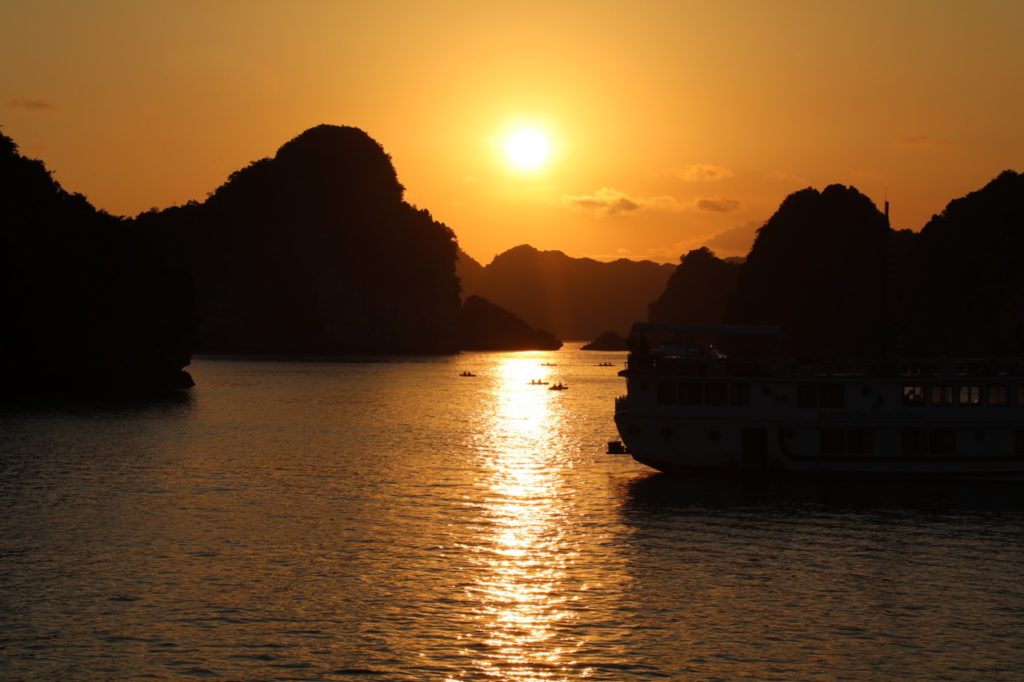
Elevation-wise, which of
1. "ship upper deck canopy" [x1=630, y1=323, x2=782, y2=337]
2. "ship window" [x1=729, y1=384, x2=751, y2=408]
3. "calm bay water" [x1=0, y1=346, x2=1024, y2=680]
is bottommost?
"calm bay water" [x1=0, y1=346, x2=1024, y2=680]

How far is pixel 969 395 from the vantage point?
2201 inches

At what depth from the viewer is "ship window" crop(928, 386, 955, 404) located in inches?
2196

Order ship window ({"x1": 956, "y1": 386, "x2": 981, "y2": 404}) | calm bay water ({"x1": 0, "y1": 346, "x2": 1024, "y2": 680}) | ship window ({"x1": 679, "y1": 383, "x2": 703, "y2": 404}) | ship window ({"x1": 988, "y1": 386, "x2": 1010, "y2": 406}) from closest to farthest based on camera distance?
calm bay water ({"x1": 0, "y1": 346, "x2": 1024, "y2": 680}) → ship window ({"x1": 988, "y1": 386, "x2": 1010, "y2": 406}) → ship window ({"x1": 956, "y1": 386, "x2": 981, "y2": 404}) → ship window ({"x1": 679, "y1": 383, "x2": 703, "y2": 404})

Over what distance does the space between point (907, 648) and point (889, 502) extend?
2512 centimetres

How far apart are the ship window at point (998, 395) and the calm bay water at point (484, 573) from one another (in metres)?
4.74

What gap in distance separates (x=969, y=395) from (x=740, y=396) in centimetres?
1207

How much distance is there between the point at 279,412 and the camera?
111m

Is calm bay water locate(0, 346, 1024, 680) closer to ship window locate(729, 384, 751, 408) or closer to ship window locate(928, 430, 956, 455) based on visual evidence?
ship window locate(928, 430, 956, 455)

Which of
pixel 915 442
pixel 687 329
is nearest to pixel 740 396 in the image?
pixel 687 329

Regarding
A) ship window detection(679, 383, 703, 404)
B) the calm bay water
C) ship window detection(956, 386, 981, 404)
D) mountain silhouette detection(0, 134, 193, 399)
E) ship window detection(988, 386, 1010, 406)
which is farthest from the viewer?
mountain silhouette detection(0, 134, 193, 399)

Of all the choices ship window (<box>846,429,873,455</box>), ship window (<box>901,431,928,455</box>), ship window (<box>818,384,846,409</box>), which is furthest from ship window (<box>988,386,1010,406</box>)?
ship window (<box>818,384,846,409</box>)

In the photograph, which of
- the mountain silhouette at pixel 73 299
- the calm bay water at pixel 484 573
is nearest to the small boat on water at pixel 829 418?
the calm bay water at pixel 484 573

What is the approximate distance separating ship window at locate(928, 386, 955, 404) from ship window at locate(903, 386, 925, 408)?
465mm

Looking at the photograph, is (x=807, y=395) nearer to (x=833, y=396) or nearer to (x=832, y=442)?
(x=833, y=396)
